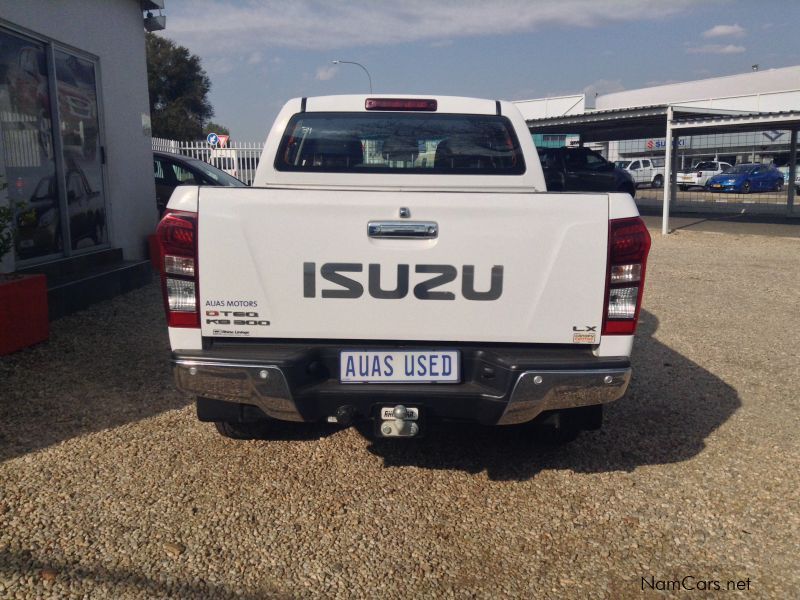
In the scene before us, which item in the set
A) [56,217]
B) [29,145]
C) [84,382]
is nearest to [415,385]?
[84,382]

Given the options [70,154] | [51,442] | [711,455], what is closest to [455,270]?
[711,455]

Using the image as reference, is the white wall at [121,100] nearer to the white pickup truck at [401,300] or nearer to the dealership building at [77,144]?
the dealership building at [77,144]

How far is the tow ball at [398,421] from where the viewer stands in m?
3.10

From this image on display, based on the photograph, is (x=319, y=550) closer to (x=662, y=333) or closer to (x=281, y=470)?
(x=281, y=470)

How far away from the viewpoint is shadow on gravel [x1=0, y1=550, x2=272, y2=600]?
265cm

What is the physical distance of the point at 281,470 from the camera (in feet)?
12.2

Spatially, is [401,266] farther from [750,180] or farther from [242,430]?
[750,180]

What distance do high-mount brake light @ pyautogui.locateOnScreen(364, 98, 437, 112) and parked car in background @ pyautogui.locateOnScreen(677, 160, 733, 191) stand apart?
35.0 metres

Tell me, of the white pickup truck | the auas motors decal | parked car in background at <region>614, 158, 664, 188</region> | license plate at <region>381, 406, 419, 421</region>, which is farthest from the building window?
parked car in background at <region>614, 158, 664, 188</region>

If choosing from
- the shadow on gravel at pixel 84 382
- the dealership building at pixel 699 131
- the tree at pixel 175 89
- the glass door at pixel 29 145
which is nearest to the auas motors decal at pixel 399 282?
the shadow on gravel at pixel 84 382

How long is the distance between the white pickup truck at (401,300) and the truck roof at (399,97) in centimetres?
136

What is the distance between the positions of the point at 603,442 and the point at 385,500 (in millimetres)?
1483

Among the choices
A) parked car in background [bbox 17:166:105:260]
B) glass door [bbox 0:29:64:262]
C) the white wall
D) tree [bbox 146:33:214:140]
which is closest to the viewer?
glass door [bbox 0:29:64:262]

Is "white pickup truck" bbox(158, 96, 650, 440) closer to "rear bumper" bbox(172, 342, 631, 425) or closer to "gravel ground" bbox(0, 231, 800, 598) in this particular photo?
"rear bumper" bbox(172, 342, 631, 425)
